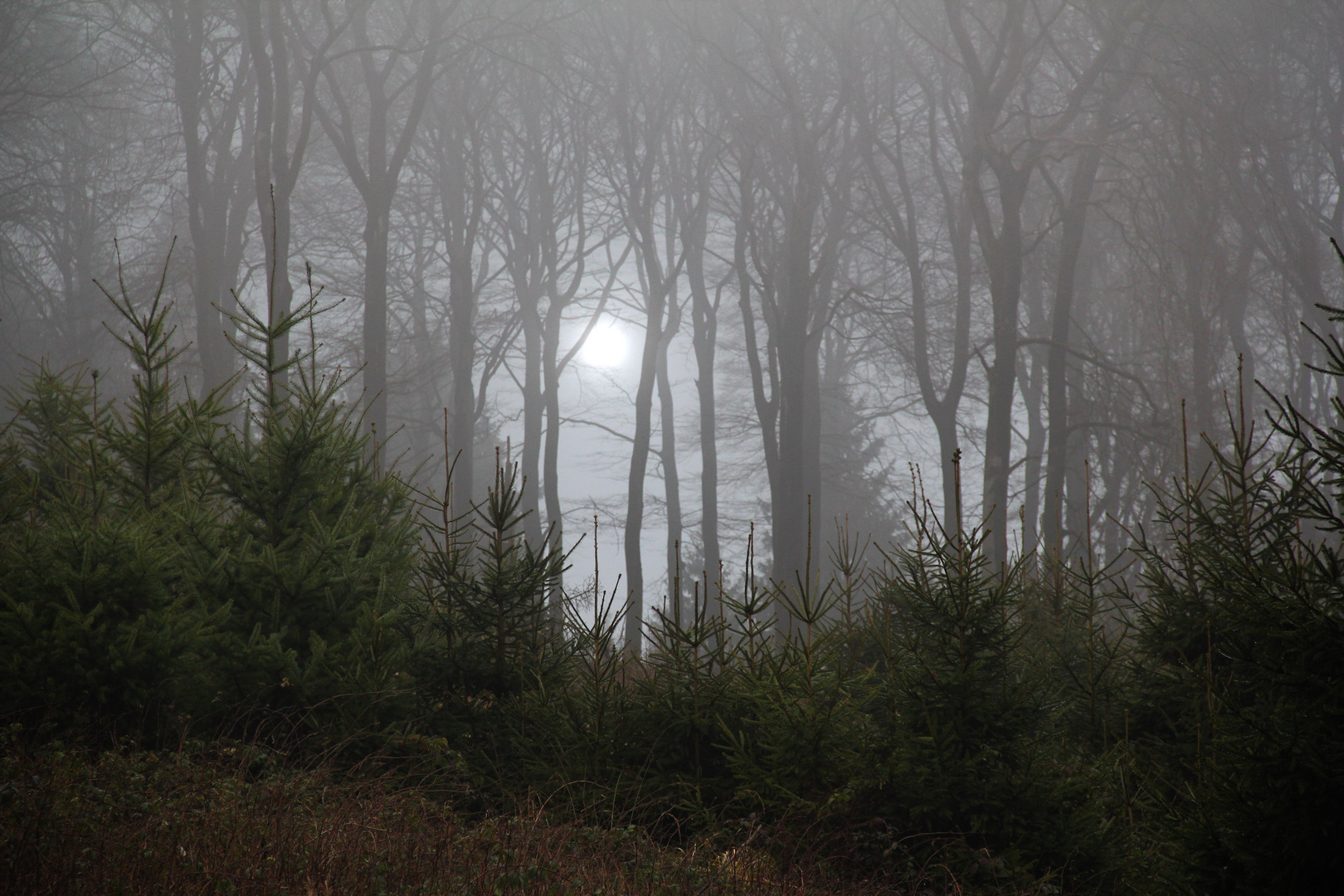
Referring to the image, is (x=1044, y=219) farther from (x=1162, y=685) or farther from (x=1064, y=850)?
(x=1064, y=850)

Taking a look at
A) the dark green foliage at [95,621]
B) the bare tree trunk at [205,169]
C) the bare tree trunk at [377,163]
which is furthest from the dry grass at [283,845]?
the bare tree trunk at [205,169]

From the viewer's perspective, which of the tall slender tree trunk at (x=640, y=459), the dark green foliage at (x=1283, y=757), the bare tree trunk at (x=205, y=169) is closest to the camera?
the dark green foliage at (x=1283, y=757)

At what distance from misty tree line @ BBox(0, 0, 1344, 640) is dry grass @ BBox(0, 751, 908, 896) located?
26.7ft

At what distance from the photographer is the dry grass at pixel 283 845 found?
345 cm

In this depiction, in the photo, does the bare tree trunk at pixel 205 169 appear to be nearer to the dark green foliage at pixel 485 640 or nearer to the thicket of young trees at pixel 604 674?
the thicket of young trees at pixel 604 674

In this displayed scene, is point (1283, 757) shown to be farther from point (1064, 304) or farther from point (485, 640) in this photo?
point (1064, 304)

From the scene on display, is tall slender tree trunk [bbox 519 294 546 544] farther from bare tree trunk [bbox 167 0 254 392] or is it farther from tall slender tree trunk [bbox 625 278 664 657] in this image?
bare tree trunk [bbox 167 0 254 392]

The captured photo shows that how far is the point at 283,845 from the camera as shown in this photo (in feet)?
12.1

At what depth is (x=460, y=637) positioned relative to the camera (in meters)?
5.70

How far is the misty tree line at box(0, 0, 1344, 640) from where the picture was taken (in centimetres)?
1418

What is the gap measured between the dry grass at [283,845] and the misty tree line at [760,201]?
8.15 metres

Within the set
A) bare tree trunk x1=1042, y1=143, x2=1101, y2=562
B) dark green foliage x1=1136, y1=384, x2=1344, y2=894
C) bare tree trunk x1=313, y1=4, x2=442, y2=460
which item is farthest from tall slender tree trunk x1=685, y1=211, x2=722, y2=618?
dark green foliage x1=1136, y1=384, x2=1344, y2=894

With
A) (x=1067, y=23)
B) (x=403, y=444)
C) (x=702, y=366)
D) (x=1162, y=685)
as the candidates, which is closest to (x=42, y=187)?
(x=403, y=444)

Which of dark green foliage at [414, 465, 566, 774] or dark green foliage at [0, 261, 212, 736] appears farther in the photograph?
dark green foliage at [414, 465, 566, 774]
